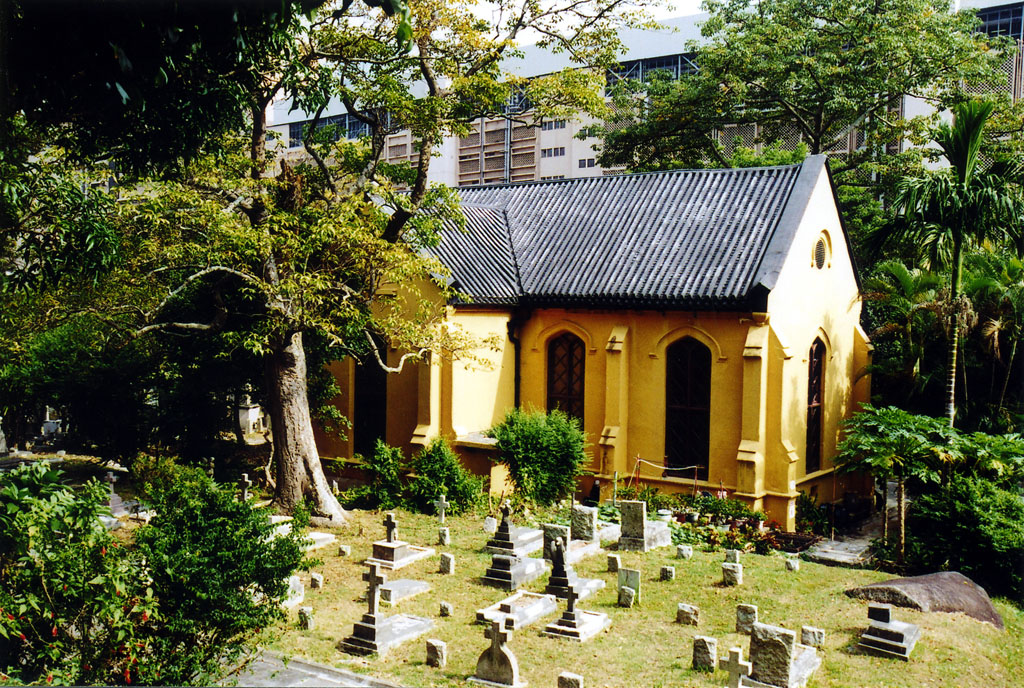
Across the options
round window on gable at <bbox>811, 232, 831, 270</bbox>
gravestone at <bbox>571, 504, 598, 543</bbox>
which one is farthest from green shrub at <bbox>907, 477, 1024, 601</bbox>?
round window on gable at <bbox>811, 232, 831, 270</bbox>

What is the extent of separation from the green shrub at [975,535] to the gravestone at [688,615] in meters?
5.34

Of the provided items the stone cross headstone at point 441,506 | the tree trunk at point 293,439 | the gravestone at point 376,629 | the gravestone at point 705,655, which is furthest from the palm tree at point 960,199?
the tree trunk at point 293,439

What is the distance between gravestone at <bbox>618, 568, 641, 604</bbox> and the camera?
13.6 meters

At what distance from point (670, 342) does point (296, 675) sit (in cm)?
1281

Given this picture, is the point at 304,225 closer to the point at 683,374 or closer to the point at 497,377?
the point at 497,377

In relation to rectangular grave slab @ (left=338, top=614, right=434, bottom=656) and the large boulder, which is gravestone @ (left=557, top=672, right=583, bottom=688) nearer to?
rectangular grave slab @ (left=338, top=614, right=434, bottom=656)

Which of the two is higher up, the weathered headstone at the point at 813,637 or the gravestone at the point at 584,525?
the gravestone at the point at 584,525

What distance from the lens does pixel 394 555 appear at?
50.8 ft

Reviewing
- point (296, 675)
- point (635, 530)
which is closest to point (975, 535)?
point (635, 530)

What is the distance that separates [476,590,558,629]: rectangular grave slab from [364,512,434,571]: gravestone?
2.74 m

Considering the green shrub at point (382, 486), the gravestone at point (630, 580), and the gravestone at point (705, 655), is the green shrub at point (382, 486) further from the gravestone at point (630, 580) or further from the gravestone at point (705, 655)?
the gravestone at point (705, 655)

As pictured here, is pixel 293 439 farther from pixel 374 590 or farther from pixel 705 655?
pixel 705 655

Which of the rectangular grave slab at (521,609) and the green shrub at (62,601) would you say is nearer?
the green shrub at (62,601)

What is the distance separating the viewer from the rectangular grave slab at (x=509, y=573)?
47.5 ft
